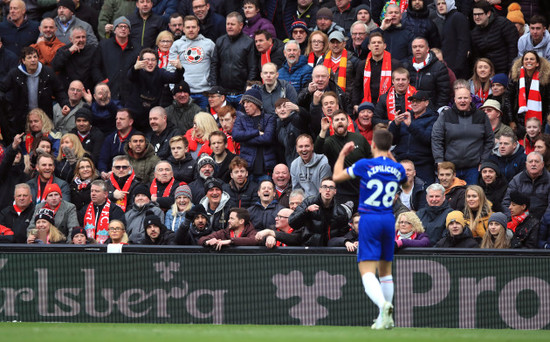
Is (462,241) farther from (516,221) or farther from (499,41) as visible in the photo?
(499,41)

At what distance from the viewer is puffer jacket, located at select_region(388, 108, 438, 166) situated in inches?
593

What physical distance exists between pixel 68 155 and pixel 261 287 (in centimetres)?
539

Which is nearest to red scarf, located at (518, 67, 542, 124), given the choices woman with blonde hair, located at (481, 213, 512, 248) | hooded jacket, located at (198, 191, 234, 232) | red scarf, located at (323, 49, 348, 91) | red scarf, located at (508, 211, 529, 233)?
red scarf, located at (323, 49, 348, 91)

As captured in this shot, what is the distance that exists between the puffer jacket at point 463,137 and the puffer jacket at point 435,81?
3.49 feet

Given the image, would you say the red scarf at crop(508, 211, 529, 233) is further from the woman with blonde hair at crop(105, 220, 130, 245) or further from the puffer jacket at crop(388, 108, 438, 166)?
the woman with blonde hair at crop(105, 220, 130, 245)

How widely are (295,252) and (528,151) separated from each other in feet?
17.8

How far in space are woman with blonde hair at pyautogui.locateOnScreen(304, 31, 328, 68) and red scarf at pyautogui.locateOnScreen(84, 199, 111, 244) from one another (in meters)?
4.46

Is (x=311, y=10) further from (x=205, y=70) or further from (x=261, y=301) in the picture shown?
(x=261, y=301)

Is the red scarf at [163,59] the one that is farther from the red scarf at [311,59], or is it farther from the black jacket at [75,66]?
the red scarf at [311,59]

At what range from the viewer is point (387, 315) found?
9773 mm

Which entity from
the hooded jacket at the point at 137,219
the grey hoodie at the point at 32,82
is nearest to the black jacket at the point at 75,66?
the grey hoodie at the point at 32,82

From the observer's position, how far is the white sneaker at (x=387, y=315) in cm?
970

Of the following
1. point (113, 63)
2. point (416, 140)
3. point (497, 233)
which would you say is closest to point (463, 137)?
point (416, 140)

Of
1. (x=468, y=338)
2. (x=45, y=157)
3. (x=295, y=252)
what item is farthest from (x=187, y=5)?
(x=468, y=338)
